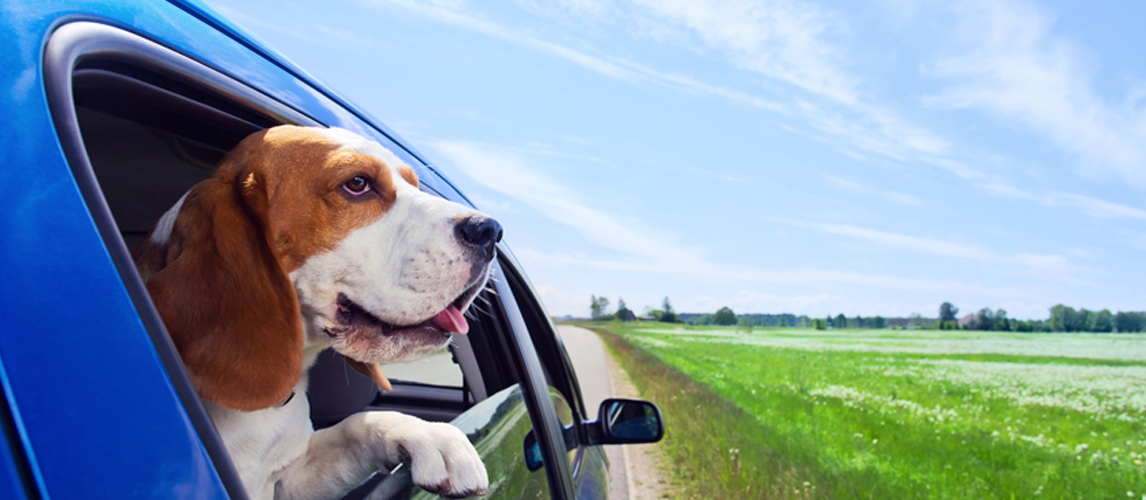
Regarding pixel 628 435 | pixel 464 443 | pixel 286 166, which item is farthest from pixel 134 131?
pixel 628 435

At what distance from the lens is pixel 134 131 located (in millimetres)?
1694

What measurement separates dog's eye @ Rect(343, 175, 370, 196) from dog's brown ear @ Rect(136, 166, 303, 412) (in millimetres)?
285

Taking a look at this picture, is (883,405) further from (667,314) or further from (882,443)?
(667,314)

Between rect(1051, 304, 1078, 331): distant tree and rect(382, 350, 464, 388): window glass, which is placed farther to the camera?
rect(1051, 304, 1078, 331): distant tree

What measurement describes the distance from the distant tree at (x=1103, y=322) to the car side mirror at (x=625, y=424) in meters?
146

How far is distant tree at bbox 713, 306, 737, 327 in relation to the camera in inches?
6270

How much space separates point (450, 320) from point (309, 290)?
14.6 inches

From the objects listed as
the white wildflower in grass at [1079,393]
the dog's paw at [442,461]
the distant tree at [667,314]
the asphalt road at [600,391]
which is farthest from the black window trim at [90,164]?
the distant tree at [667,314]

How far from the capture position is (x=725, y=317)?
159750mm

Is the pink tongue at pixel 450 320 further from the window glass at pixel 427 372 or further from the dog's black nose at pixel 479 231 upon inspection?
the window glass at pixel 427 372

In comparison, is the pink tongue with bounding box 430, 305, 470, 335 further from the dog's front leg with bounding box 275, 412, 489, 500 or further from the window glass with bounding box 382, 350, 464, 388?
the window glass with bounding box 382, 350, 464, 388

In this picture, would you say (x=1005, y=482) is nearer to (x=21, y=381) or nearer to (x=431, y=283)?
(x=431, y=283)

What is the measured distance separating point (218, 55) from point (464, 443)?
0.86 meters

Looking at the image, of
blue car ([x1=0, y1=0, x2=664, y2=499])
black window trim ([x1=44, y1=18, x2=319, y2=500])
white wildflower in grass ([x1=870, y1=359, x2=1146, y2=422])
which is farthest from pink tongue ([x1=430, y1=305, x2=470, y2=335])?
white wildflower in grass ([x1=870, y1=359, x2=1146, y2=422])
